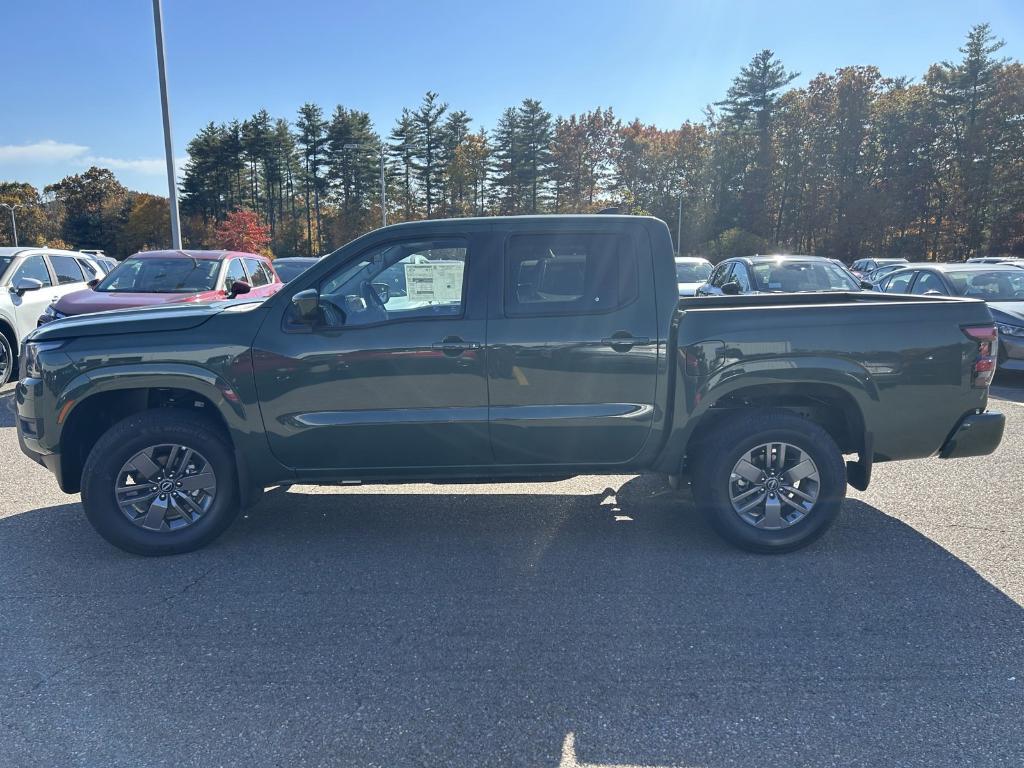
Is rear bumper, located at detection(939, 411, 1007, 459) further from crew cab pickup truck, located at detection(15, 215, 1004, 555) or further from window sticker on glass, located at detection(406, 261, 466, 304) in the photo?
window sticker on glass, located at detection(406, 261, 466, 304)

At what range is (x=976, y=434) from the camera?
433 cm

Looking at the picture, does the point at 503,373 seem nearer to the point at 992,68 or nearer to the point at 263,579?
the point at 263,579

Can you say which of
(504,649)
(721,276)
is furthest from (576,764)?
(721,276)

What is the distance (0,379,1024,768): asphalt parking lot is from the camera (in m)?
2.67

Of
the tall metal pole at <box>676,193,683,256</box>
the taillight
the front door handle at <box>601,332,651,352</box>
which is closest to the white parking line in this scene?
the front door handle at <box>601,332,651,352</box>

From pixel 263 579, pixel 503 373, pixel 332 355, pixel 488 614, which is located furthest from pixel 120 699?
pixel 503 373

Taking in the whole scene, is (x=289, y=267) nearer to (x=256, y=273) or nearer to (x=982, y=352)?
(x=256, y=273)

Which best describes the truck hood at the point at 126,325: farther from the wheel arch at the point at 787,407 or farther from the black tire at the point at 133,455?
the wheel arch at the point at 787,407

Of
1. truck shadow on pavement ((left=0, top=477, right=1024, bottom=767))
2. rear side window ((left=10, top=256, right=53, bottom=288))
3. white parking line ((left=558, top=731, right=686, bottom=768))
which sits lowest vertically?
white parking line ((left=558, top=731, right=686, bottom=768))

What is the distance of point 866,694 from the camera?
9.64 ft

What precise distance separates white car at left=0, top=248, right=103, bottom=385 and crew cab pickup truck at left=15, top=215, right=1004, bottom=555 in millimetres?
6831

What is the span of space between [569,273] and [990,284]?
9.44 meters

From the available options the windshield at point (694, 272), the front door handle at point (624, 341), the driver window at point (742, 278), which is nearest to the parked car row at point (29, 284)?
the front door handle at point (624, 341)

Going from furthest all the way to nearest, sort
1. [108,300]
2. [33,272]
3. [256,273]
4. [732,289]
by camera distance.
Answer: [256,273], [33,272], [732,289], [108,300]
